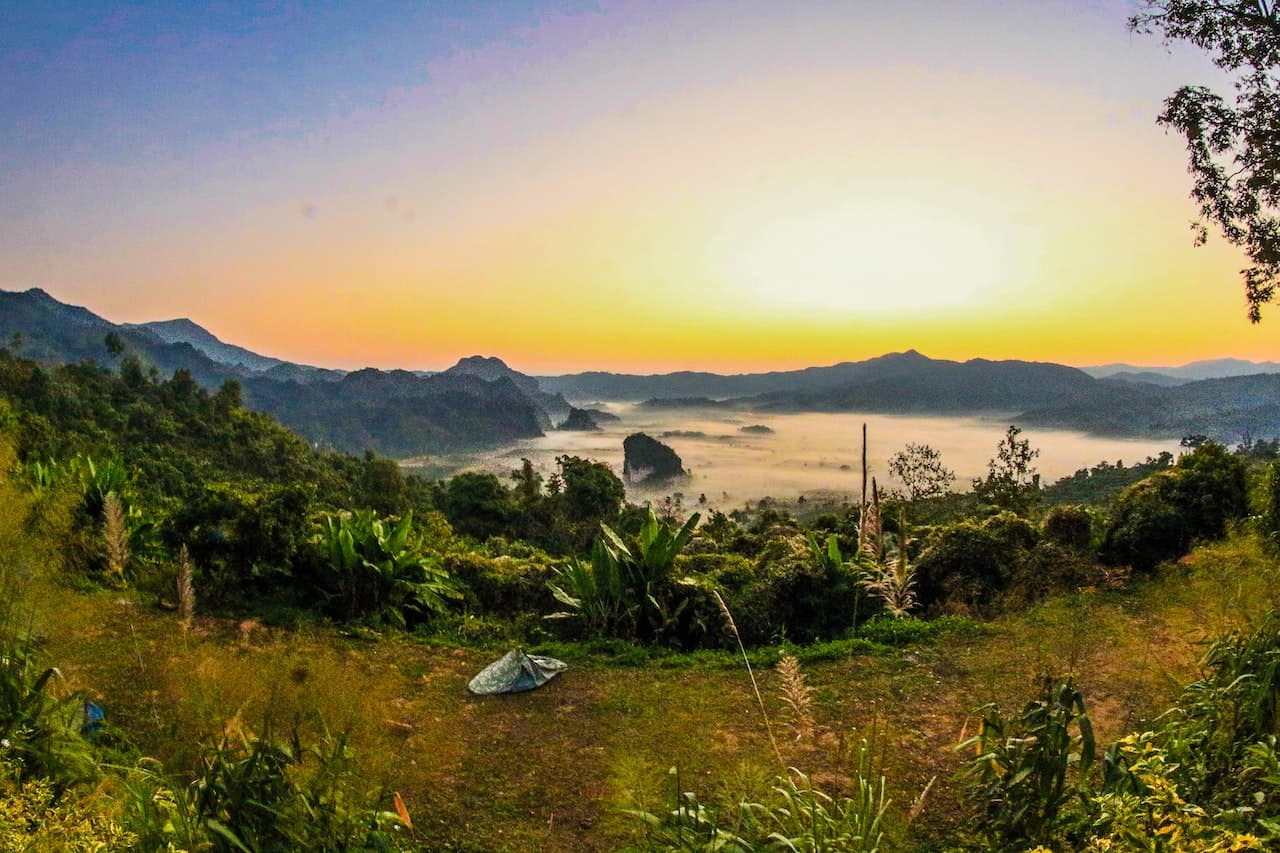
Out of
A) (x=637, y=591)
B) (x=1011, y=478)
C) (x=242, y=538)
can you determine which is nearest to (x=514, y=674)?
(x=637, y=591)

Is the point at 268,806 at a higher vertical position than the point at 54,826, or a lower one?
lower

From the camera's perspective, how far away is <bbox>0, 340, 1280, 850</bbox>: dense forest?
228 centimetres

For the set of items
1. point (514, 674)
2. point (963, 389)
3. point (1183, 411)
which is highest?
point (963, 389)

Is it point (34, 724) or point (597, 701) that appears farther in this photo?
point (597, 701)

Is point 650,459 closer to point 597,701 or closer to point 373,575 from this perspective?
point 373,575

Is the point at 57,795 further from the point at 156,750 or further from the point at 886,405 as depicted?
the point at 886,405

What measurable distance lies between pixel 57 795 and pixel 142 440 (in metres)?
30.4

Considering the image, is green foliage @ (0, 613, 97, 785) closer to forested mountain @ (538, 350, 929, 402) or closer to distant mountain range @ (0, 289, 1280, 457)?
distant mountain range @ (0, 289, 1280, 457)

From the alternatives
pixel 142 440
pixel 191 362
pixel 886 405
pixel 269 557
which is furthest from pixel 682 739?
pixel 191 362

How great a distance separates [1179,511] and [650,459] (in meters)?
58.4

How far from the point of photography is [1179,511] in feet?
24.2

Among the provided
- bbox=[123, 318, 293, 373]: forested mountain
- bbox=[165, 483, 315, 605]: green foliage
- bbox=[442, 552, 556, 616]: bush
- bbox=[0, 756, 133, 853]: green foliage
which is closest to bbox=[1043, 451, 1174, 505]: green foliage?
bbox=[442, 552, 556, 616]: bush

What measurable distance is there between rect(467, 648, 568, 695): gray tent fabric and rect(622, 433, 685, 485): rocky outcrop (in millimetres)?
58887

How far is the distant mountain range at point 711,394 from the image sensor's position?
6400 centimetres
